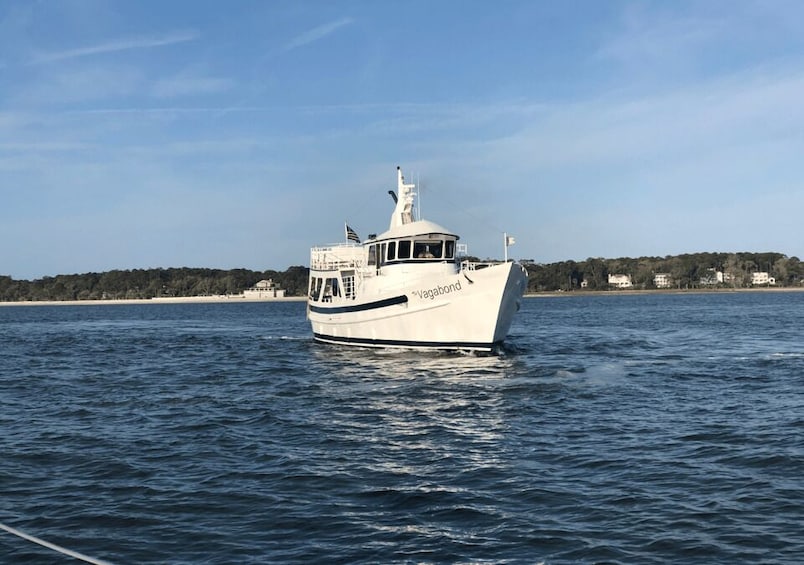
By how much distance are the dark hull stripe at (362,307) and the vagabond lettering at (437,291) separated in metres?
1.06

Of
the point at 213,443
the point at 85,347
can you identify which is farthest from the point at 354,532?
the point at 85,347

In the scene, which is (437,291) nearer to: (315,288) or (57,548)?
(315,288)

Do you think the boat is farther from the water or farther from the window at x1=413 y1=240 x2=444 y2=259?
the water

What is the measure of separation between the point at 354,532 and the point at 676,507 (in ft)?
18.1

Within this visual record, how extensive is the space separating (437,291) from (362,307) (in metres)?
6.84

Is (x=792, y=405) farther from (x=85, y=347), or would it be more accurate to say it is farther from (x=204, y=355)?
(x=85, y=347)

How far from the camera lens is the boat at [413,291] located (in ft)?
117

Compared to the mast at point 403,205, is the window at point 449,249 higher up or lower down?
lower down

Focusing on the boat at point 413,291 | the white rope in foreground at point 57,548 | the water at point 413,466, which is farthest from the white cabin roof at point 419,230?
the white rope in foreground at point 57,548

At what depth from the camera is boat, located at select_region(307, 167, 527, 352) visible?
35.8m

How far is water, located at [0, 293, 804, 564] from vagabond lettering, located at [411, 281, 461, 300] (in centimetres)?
487

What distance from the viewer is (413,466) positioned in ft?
50.7

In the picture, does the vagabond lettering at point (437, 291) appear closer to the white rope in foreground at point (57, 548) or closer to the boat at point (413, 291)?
the boat at point (413, 291)

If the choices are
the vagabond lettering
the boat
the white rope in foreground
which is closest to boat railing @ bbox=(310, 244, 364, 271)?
the boat
